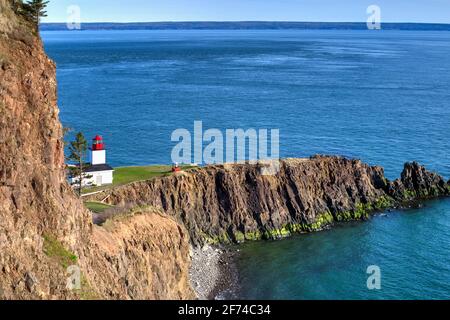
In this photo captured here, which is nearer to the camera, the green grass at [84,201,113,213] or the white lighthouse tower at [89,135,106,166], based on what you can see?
the green grass at [84,201,113,213]

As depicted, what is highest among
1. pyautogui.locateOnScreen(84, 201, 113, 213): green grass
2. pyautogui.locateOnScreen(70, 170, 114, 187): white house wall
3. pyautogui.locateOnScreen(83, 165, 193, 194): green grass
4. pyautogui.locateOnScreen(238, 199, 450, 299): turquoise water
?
pyautogui.locateOnScreen(84, 201, 113, 213): green grass

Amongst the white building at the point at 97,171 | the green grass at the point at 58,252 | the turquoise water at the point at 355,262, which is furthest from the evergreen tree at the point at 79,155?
the turquoise water at the point at 355,262

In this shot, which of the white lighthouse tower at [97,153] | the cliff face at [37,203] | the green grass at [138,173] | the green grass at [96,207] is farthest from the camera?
the green grass at [138,173]

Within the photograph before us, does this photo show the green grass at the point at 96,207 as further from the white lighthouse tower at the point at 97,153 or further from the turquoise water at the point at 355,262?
the turquoise water at the point at 355,262

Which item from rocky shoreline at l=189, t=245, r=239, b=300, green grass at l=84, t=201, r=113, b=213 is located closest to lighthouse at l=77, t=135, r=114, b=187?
green grass at l=84, t=201, r=113, b=213

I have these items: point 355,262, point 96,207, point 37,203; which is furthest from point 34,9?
point 355,262

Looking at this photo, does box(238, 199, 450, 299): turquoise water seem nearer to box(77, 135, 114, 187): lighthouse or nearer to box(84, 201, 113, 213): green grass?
box(84, 201, 113, 213): green grass
